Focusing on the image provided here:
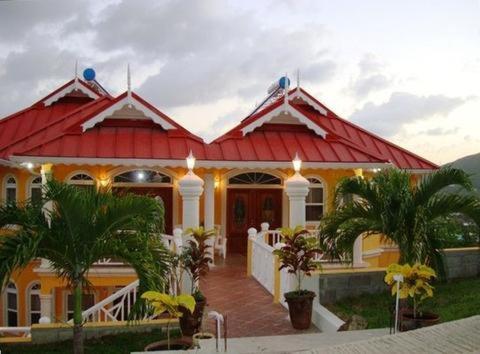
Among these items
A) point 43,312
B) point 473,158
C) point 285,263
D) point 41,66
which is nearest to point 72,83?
point 41,66

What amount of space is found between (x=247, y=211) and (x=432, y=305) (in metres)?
8.45

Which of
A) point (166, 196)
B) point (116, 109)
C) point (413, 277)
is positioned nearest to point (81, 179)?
point (116, 109)

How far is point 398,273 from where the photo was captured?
6.77 metres

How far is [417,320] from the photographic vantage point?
22.4ft

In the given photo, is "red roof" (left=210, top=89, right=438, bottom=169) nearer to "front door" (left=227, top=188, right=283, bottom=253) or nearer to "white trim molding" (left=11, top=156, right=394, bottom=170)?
"white trim molding" (left=11, top=156, right=394, bottom=170)

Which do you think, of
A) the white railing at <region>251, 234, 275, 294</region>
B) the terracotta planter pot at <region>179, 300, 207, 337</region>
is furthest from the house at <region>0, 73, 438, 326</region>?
Result: the terracotta planter pot at <region>179, 300, 207, 337</region>

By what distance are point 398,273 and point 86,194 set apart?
13.7ft

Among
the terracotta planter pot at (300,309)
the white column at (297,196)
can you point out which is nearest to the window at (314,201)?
the white column at (297,196)

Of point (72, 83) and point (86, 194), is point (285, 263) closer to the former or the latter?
point (86, 194)

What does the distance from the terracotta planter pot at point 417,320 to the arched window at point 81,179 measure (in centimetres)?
987

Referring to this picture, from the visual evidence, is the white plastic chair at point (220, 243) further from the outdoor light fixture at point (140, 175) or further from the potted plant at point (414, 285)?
the potted plant at point (414, 285)

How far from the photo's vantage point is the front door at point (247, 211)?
16.4 metres

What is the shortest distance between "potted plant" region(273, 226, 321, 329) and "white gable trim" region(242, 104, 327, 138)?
7337mm

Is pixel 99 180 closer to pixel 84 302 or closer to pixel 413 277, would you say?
pixel 84 302
